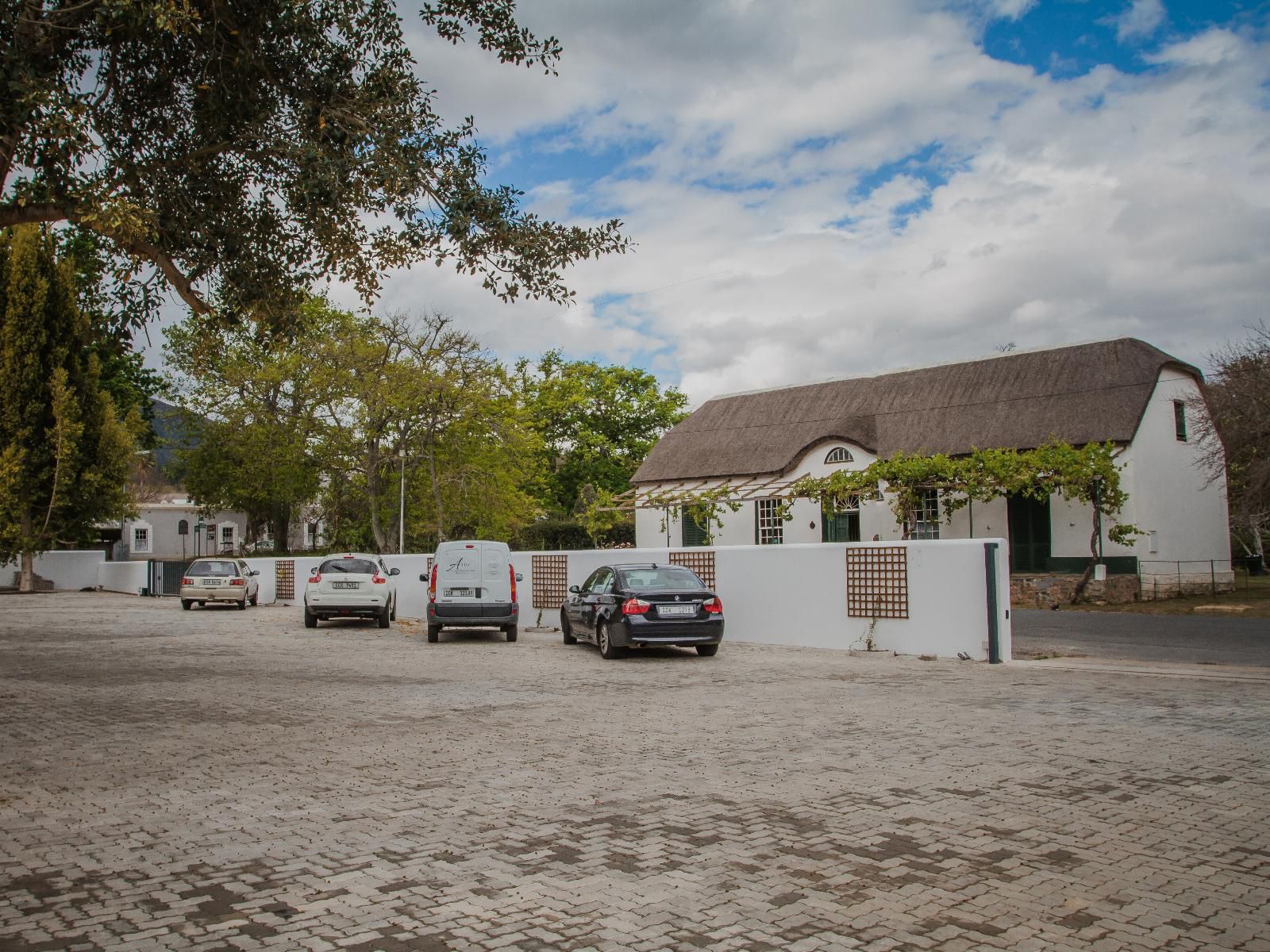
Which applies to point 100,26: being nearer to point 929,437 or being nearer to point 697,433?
point 929,437

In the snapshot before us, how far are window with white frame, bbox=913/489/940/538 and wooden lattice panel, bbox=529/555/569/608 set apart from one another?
15.5 m

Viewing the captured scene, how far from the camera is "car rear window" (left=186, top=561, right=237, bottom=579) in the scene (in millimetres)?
31938

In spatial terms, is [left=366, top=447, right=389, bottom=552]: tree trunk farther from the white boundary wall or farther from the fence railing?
the fence railing

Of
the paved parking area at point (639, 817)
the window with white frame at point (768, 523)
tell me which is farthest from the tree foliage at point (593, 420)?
the paved parking area at point (639, 817)

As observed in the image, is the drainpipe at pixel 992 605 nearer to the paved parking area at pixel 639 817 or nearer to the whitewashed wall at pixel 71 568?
the paved parking area at pixel 639 817

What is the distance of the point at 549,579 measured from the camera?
968 inches

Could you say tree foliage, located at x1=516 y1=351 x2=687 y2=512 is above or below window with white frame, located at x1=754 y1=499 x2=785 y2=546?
above

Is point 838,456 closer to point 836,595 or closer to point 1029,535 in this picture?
point 1029,535

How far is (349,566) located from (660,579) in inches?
420

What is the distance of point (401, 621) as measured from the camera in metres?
27.5

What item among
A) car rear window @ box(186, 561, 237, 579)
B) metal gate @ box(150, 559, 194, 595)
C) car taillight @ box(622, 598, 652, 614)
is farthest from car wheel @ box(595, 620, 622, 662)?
metal gate @ box(150, 559, 194, 595)

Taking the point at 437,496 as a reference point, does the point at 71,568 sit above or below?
below

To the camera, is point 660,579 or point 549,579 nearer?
point 660,579

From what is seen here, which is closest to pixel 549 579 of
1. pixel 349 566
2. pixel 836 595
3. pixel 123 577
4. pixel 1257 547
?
pixel 349 566
